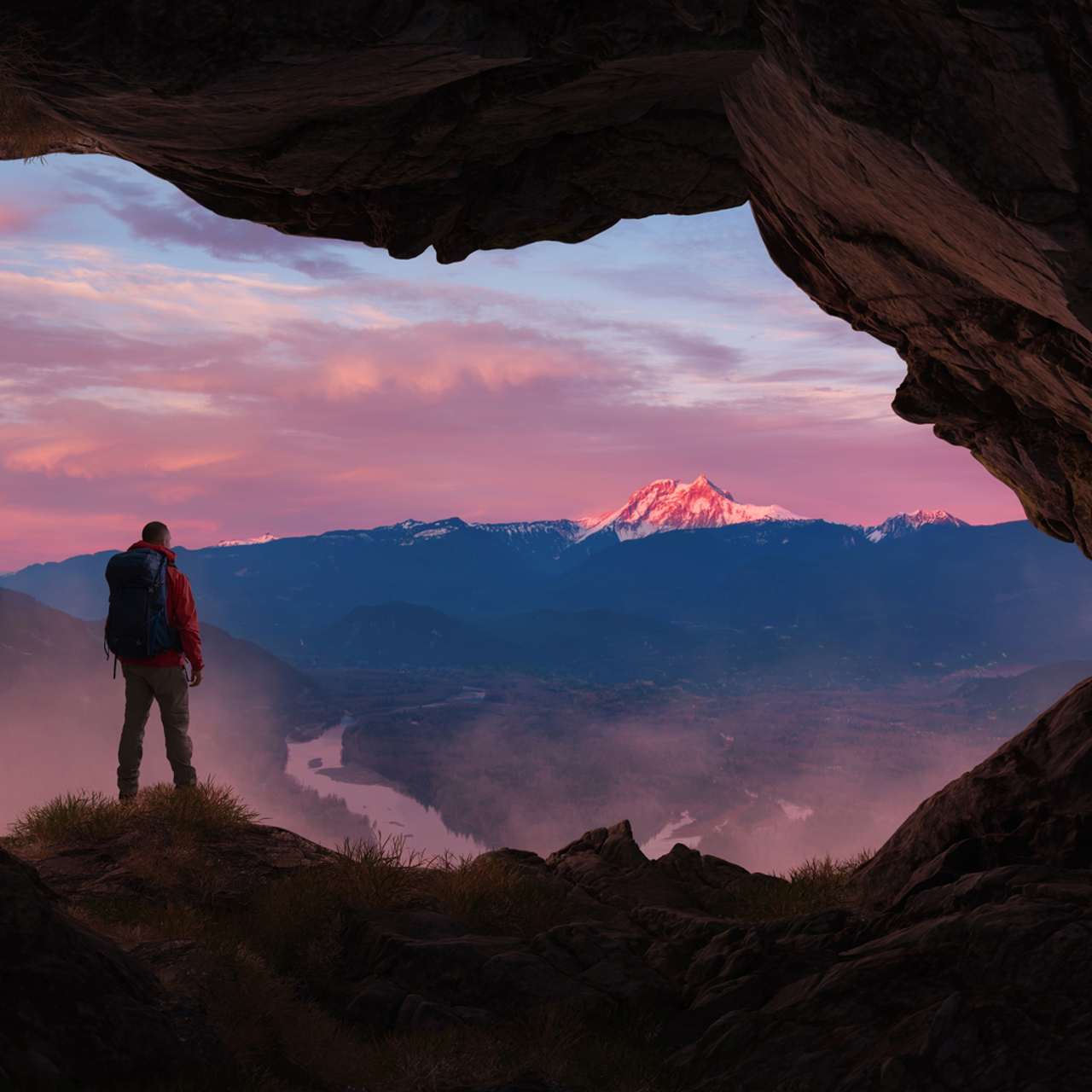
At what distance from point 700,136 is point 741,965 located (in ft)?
37.8

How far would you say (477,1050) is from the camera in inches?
266

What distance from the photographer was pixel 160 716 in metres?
11.8

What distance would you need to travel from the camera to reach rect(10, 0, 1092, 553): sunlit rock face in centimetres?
637

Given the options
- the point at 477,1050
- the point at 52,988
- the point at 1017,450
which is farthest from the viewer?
the point at 1017,450

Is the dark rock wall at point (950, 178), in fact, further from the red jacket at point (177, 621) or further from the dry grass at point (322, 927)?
the red jacket at point (177, 621)

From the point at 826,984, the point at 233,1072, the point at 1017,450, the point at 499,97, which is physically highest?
the point at 499,97

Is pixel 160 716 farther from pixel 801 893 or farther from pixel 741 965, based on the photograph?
pixel 801 893

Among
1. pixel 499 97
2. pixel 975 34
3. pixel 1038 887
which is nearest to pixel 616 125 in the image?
pixel 499 97

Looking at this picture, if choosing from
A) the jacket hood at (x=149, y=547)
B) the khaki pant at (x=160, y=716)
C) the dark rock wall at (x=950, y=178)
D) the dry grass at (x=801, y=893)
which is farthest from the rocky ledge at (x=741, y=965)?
the dark rock wall at (x=950, y=178)

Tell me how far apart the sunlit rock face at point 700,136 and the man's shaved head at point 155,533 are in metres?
5.38

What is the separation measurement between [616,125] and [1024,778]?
11.3m

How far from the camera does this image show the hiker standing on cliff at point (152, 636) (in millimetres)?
11328

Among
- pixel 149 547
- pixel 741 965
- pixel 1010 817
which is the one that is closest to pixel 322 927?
pixel 741 965

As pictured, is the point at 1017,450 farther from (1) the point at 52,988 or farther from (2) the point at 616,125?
(1) the point at 52,988
